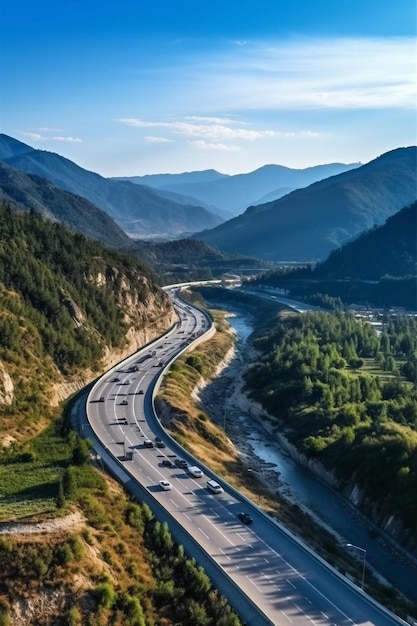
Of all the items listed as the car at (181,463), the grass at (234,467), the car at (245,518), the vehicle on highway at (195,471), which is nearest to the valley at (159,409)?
the grass at (234,467)

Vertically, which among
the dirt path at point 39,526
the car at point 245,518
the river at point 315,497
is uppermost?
the dirt path at point 39,526

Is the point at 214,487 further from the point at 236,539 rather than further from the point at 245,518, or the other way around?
the point at 236,539

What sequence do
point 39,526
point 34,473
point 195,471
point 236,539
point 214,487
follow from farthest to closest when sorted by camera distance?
1. point 195,471
2. point 214,487
3. point 34,473
4. point 236,539
5. point 39,526

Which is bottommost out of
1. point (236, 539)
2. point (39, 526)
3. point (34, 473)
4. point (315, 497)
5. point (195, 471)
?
point (315, 497)

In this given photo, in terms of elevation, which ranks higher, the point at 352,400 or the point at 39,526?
the point at 39,526

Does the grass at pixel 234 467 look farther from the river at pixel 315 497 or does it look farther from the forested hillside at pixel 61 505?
the forested hillside at pixel 61 505

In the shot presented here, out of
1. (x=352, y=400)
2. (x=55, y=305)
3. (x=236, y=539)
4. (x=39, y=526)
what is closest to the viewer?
(x=39, y=526)

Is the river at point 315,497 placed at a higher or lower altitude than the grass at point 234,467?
lower

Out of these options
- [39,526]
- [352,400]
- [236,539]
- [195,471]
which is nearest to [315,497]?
[195,471]
